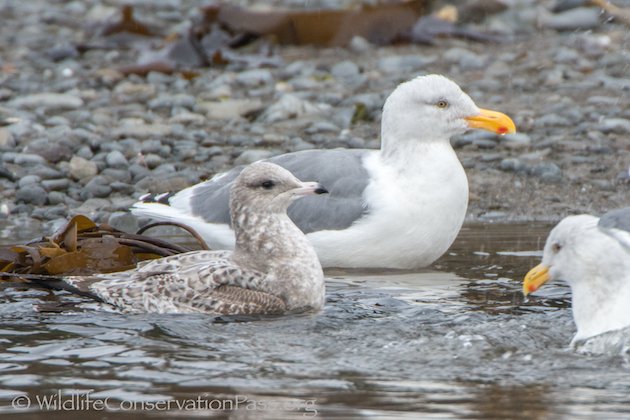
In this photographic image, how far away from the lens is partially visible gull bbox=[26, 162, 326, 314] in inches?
257

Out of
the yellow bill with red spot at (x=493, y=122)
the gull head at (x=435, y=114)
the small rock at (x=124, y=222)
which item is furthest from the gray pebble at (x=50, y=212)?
the yellow bill with red spot at (x=493, y=122)

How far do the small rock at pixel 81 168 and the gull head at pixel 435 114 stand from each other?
3262mm

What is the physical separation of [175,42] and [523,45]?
3999 mm

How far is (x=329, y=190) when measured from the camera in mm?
7875

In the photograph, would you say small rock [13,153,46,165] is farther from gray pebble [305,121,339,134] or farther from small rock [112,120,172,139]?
gray pebble [305,121,339,134]

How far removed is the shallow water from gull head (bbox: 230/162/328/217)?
64 cm

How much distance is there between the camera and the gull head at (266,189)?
22.1ft

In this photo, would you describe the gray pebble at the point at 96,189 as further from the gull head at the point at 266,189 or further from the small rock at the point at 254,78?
the gull head at the point at 266,189

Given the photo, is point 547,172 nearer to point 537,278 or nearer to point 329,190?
point 329,190

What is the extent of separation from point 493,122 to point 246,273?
2198mm

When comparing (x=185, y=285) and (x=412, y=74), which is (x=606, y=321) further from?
(x=412, y=74)

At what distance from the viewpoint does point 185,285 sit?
21.6ft

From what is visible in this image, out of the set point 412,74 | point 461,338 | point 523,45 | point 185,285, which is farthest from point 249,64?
point 461,338

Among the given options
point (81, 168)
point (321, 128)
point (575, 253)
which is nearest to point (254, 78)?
point (321, 128)
